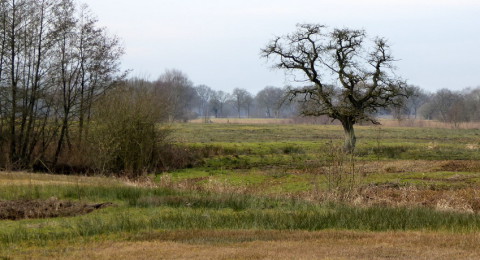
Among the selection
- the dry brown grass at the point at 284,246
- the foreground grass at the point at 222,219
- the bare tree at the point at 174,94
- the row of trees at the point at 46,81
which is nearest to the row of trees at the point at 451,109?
the bare tree at the point at 174,94

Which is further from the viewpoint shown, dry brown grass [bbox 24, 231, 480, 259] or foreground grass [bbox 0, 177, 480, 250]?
foreground grass [bbox 0, 177, 480, 250]

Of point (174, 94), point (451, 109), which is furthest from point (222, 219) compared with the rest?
point (451, 109)

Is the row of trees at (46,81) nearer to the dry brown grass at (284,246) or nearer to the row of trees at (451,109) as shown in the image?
the dry brown grass at (284,246)

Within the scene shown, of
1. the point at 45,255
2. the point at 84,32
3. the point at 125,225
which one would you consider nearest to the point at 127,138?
the point at 84,32

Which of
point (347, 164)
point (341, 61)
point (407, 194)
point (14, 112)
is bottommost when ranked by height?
point (407, 194)

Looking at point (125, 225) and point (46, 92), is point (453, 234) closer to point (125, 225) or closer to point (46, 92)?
point (125, 225)

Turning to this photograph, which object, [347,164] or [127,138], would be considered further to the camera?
[127,138]

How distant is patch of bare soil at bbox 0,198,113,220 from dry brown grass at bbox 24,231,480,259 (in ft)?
16.6

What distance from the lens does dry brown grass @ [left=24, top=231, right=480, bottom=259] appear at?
10859 mm

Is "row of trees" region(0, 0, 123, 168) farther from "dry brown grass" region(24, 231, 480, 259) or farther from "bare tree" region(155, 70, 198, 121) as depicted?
"dry brown grass" region(24, 231, 480, 259)

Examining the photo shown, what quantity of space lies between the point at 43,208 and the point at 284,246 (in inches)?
354

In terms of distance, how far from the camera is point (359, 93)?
4512cm

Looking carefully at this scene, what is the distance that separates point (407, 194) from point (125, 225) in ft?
41.9

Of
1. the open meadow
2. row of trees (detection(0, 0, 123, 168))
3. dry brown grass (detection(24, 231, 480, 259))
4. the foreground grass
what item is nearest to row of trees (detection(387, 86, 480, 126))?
row of trees (detection(0, 0, 123, 168))
